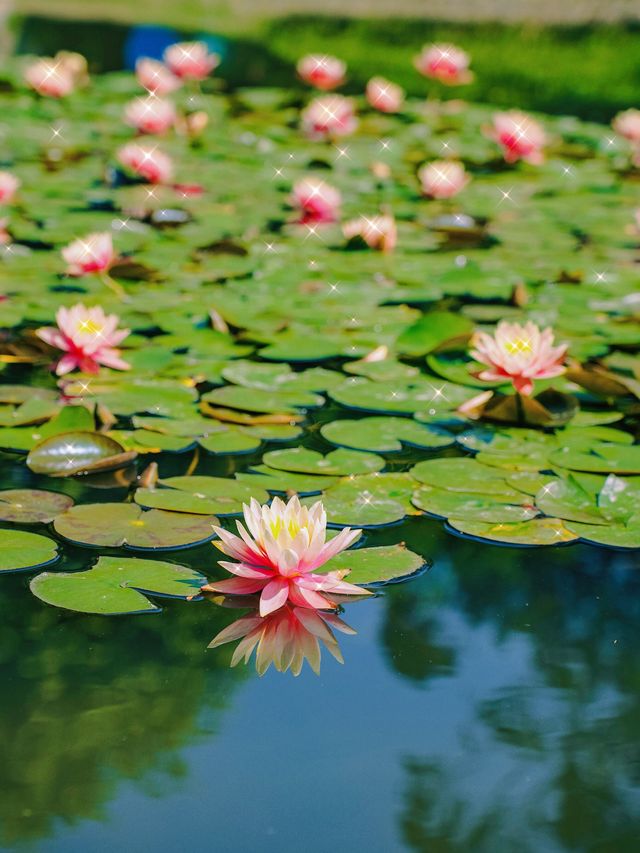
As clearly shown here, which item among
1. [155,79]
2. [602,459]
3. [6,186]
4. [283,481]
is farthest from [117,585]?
[155,79]

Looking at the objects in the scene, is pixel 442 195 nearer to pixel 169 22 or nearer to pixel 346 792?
pixel 346 792

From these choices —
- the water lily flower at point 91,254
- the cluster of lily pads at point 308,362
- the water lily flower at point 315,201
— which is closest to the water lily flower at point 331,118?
the cluster of lily pads at point 308,362

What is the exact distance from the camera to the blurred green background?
278 inches

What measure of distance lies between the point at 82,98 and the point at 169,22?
4.16m

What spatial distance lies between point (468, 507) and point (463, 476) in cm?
11

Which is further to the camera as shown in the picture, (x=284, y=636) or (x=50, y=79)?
(x=50, y=79)

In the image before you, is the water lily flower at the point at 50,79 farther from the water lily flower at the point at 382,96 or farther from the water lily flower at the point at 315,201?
the water lily flower at the point at 315,201

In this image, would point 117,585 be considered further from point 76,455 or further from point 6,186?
point 6,186

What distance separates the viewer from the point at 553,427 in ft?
7.08

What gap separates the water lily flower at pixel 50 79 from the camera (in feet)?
16.7

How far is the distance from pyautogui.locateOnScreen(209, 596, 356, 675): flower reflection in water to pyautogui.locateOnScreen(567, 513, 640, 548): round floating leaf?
0.45 metres

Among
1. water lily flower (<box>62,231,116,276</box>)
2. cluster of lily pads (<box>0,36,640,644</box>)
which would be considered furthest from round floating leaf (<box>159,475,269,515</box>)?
water lily flower (<box>62,231,116,276</box>)

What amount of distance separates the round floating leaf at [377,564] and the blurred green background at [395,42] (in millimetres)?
5115

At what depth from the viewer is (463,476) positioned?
6.25ft
